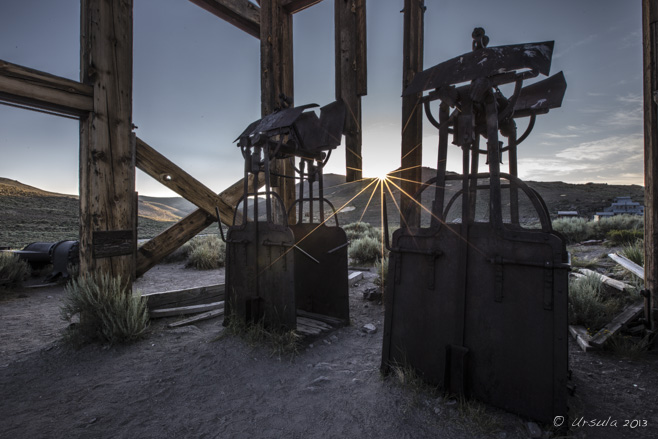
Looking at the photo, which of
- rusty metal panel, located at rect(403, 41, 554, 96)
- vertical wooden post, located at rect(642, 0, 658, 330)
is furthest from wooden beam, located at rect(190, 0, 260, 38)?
vertical wooden post, located at rect(642, 0, 658, 330)

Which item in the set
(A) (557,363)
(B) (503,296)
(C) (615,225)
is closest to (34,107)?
(B) (503,296)

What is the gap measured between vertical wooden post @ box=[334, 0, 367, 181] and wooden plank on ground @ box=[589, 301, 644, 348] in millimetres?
2947

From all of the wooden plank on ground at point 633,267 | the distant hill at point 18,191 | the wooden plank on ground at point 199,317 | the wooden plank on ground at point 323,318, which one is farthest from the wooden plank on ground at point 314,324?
the distant hill at point 18,191

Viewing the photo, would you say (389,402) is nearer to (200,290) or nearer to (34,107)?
(200,290)

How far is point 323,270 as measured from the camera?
13.9 feet

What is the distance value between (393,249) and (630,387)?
2101 mm

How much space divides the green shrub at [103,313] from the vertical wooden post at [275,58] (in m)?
2.47

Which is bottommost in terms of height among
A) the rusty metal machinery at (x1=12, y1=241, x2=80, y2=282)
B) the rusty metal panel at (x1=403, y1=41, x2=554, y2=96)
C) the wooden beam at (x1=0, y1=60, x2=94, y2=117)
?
the rusty metal machinery at (x1=12, y1=241, x2=80, y2=282)

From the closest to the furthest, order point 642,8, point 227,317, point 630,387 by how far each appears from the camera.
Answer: point 630,387
point 642,8
point 227,317

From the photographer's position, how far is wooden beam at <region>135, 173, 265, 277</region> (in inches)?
172

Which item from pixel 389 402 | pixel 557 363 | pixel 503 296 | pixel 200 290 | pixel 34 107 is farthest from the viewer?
pixel 200 290

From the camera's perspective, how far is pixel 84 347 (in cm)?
336

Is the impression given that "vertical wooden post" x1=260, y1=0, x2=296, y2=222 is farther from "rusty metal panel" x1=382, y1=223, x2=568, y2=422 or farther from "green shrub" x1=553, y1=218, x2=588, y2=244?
"green shrub" x1=553, y1=218, x2=588, y2=244

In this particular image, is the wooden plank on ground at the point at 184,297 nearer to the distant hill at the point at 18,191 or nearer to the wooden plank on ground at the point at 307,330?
the wooden plank on ground at the point at 307,330
